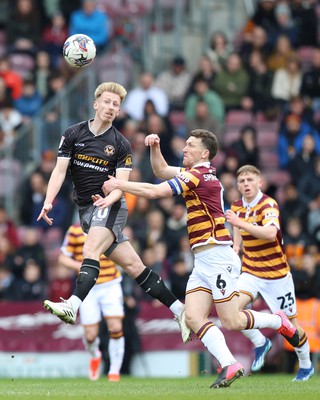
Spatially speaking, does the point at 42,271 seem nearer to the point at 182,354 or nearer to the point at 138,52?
the point at 182,354

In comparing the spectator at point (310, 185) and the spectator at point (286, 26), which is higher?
the spectator at point (286, 26)

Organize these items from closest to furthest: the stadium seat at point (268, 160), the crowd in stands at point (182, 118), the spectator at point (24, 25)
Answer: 1. the crowd in stands at point (182, 118)
2. the stadium seat at point (268, 160)
3. the spectator at point (24, 25)

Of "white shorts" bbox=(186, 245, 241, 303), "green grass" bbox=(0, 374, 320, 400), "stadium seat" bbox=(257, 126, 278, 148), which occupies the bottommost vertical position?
"green grass" bbox=(0, 374, 320, 400)

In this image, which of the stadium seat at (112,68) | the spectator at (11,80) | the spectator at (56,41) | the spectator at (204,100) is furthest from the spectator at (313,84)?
the spectator at (11,80)

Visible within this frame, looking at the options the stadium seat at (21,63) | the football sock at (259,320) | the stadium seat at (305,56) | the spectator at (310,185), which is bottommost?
the football sock at (259,320)

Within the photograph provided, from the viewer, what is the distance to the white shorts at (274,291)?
1420cm

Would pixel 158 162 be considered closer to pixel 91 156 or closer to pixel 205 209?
pixel 91 156

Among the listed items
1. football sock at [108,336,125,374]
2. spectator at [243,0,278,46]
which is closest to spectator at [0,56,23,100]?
spectator at [243,0,278,46]

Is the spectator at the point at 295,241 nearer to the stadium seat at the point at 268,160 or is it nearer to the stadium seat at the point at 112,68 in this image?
the stadium seat at the point at 268,160

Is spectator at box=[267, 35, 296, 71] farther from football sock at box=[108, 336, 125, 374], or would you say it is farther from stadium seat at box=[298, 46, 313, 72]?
football sock at box=[108, 336, 125, 374]

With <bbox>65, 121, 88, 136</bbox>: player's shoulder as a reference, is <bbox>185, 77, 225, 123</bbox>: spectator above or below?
above

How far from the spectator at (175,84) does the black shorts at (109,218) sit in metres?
10.6

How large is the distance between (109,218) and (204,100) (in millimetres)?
9966

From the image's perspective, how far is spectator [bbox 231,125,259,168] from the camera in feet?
70.0
